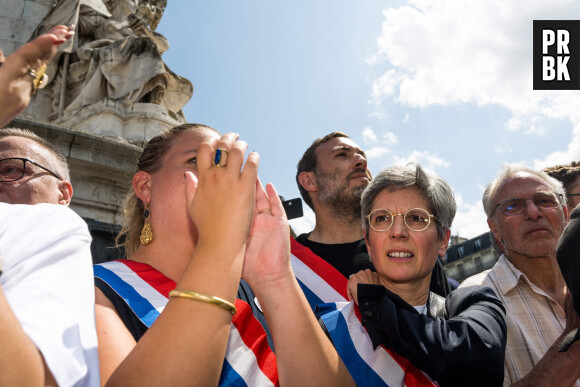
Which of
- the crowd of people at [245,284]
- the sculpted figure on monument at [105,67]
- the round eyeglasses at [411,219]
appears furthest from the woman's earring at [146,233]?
the sculpted figure on monument at [105,67]

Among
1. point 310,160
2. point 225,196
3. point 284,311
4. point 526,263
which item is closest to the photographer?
point 225,196

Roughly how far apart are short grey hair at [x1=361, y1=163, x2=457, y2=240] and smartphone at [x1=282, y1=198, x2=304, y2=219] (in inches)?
50.2

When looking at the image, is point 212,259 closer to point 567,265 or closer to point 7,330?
point 7,330

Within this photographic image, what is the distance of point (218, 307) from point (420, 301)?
1.25 metres

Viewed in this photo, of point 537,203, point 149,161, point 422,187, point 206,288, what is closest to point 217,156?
point 206,288

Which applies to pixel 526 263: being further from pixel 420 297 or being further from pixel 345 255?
pixel 345 255

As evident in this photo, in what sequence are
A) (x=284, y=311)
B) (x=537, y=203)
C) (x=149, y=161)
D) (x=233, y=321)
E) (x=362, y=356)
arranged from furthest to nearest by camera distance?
(x=537, y=203)
(x=149, y=161)
(x=362, y=356)
(x=233, y=321)
(x=284, y=311)

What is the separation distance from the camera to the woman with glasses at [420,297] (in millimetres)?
1613

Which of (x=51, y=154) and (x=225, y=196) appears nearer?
(x=225, y=196)

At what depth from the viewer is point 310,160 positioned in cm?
392

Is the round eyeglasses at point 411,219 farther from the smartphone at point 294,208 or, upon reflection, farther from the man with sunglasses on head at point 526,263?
the smartphone at point 294,208

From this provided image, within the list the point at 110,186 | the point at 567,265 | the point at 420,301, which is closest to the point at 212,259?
the point at 567,265

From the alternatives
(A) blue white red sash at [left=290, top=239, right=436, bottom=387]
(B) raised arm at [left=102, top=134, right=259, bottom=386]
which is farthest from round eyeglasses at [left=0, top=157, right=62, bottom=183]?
(A) blue white red sash at [left=290, top=239, right=436, bottom=387]

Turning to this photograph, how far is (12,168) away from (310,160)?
2384 mm
